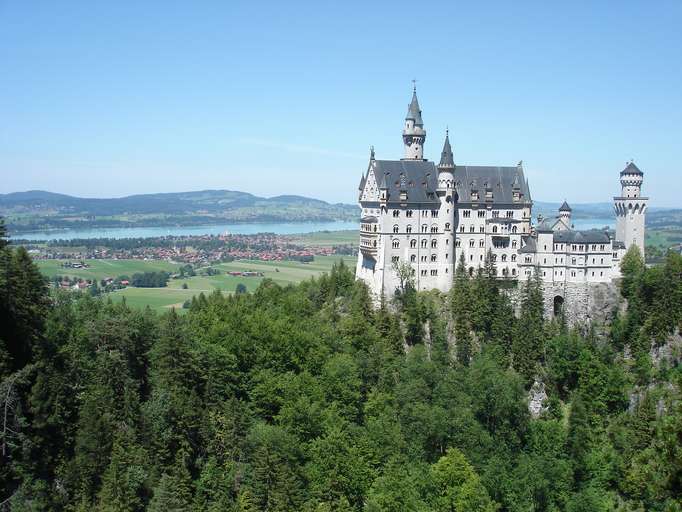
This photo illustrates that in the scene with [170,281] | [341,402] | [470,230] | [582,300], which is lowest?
[170,281]

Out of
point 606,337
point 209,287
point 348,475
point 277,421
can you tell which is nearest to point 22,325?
point 277,421

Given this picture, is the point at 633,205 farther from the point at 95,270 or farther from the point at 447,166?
the point at 95,270

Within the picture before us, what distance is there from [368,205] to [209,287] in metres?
84.7

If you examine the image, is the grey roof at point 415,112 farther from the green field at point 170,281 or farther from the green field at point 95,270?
the green field at point 95,270

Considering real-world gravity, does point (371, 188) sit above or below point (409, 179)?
below

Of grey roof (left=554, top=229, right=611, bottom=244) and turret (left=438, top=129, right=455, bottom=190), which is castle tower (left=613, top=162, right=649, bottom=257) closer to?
grey roof (left=554, top=229, right=611, bottom=244)

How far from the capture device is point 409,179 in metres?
82.8

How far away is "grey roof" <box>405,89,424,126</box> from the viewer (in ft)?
287

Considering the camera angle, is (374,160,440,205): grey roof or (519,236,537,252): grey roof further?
(519,236,537,252): grey roof

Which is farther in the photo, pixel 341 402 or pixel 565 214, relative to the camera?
pixel 565 214

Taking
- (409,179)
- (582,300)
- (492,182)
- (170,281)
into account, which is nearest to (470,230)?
(492,182)

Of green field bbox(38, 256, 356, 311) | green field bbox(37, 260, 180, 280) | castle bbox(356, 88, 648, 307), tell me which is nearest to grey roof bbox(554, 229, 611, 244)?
castle bbox(356, 88, 648, 307)

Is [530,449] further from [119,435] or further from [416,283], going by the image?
[119,435]

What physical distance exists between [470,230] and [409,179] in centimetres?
999
